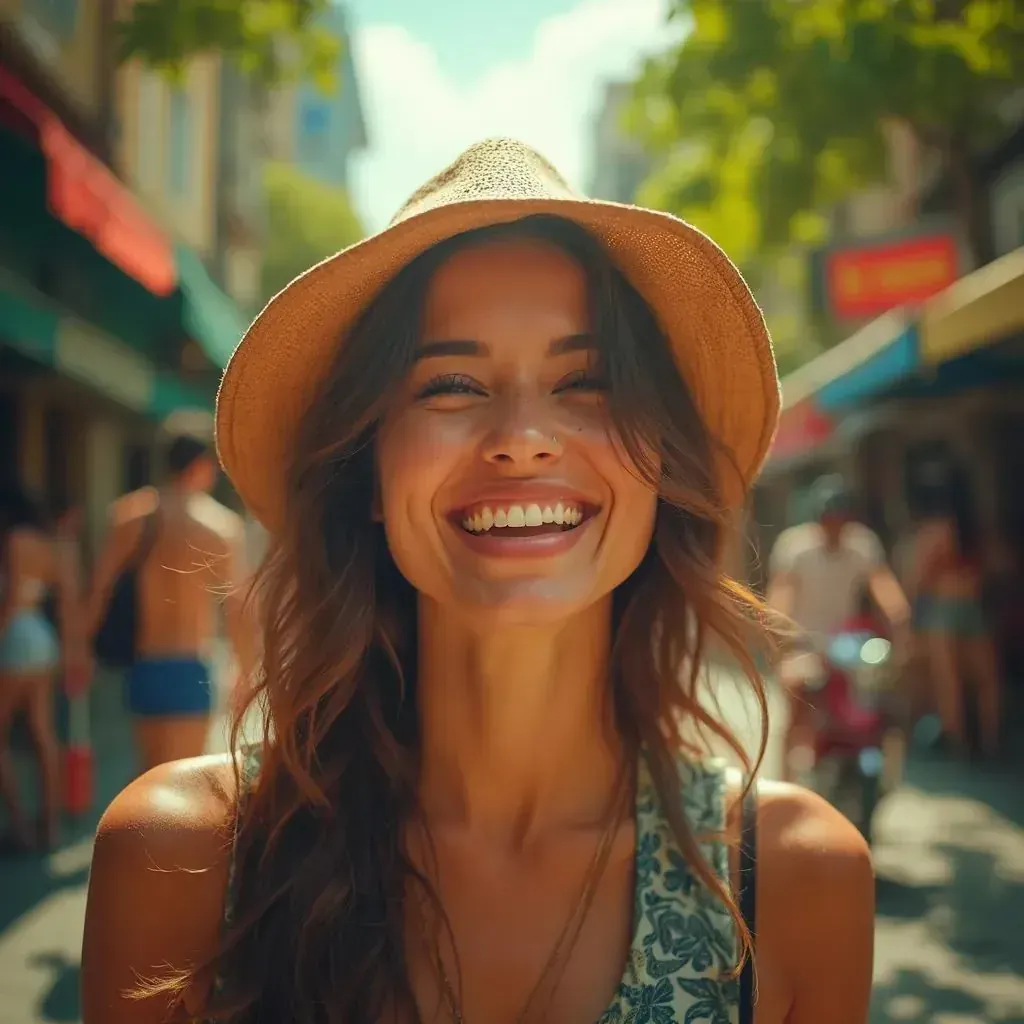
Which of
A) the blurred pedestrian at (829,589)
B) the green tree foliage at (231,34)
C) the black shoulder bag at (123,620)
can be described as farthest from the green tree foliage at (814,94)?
the black shoulder bag at (123,620)

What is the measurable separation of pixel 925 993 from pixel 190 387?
961 centimetres

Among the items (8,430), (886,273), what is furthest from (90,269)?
(886,273)

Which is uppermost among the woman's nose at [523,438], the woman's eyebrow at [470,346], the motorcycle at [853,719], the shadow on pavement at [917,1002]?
the woman's eyebrow at [470,346]

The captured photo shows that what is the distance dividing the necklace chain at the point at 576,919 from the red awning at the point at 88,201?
4.85 metres

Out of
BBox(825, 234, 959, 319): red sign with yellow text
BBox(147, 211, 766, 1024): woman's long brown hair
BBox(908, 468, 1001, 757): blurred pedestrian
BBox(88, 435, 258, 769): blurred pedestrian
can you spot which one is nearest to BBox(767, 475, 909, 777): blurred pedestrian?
BBox(908, 468, 1001, 757): blurred pedestrian

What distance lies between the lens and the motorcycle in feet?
15.3

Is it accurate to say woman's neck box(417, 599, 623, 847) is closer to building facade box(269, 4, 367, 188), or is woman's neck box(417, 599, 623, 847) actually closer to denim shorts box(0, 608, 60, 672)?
denim shorts box(0, 608, 60, 672)

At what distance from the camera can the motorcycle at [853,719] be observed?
4.66 meters

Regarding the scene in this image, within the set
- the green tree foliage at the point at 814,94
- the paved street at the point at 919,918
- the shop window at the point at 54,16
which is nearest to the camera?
the paved street at the point at 919,918

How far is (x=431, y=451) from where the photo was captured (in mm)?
1380

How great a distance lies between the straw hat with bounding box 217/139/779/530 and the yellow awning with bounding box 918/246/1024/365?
4.33 m

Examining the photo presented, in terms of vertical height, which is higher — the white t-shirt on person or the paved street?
the white t-shirt on person

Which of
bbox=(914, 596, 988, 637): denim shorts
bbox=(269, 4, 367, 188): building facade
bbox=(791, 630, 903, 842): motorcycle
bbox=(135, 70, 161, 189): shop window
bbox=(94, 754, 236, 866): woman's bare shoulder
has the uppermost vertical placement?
bbox=(269, 4, 367, 188): building facade

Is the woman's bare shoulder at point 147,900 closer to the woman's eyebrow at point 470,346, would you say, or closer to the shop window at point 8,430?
the woman's eyebrow at point 470,346
